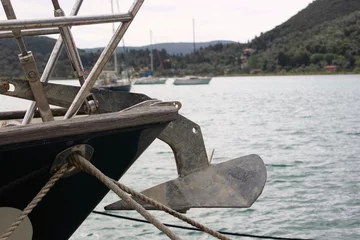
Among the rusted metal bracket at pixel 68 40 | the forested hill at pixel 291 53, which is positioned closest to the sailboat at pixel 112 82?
the forested hill at pixel 291 53

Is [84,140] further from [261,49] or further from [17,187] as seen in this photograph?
[261,49]

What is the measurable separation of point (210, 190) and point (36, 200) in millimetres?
1497

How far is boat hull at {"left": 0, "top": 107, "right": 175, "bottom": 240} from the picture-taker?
296cm

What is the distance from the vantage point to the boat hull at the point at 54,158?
117 inches

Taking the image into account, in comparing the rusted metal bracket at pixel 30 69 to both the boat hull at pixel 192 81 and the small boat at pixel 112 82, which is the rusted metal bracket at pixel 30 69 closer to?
the small boat at pixel 112 82

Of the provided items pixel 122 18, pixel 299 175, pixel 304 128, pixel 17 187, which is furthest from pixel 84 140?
pixel 304 128

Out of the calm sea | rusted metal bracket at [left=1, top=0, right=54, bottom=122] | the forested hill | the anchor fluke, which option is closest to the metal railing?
rusted metal bracket at [left=1, top=0, right=54, bottom=122]

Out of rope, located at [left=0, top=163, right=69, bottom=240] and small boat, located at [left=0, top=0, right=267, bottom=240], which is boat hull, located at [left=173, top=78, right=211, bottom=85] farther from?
rope, located at [left=0, top=163, right=69, bottom=240]

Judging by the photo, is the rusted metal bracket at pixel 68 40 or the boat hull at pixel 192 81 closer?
the rusted metal bracket at pixel 68 40

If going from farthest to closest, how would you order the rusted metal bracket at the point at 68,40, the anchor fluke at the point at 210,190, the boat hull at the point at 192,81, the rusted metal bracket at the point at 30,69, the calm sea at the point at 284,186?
1. the boat hull at the point at 192,81
2. the calm sea at the point at 284,186
3. the anchor fluke at the point at 210,190
4. the rusted metal bracket at the point at 68,40
5. the rusted metal bracket at the point at 30,69

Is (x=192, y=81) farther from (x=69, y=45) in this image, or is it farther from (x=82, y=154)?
(x=82, y=154)

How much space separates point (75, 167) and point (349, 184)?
10167 mm

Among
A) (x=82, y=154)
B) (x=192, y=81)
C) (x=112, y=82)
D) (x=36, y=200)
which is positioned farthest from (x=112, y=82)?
(x=36, y=200)

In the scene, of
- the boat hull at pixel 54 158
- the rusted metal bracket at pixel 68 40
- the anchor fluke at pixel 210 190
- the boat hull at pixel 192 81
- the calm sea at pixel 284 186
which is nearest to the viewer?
the boat hull at pixel 54 158
